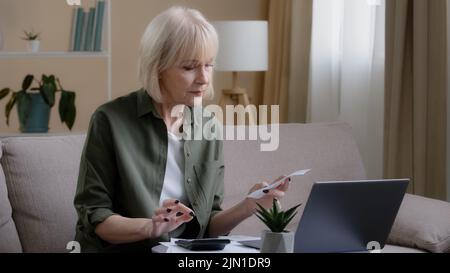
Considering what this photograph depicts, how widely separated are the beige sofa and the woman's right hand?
0.64m

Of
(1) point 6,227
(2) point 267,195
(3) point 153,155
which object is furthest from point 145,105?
(1) point 6,227

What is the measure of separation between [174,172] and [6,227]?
52 cm

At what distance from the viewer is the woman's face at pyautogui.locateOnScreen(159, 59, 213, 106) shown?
205cm

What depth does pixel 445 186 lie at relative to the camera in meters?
3.49

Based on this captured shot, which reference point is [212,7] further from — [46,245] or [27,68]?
[46,245]

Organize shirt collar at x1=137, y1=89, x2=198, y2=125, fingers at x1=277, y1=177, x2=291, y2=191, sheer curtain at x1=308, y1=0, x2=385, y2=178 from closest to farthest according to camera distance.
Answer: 1. fingers at x1=277, y1=177, x2=291, y2=191
2. shirt collar at x1=137, y1=89, x2=198, y2=125
3. sheer curtain at x1=308, y1=0, x2=385, y2=178

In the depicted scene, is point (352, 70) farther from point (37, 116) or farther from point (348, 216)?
point (348, 216)

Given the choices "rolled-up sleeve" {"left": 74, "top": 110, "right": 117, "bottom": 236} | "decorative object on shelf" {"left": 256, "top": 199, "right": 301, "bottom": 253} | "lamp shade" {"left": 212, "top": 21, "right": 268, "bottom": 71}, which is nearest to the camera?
"decorative object on shelf" {"left": 256, "top": 199, "right": 301, "bottom": 253}

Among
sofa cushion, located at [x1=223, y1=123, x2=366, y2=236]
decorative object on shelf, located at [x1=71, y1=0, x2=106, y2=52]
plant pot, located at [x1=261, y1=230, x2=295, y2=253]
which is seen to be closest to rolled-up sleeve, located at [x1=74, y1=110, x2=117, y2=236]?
plant pot, located at [x1=261, y1=230, x2=295, y2=253]

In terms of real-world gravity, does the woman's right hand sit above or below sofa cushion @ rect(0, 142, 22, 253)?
above

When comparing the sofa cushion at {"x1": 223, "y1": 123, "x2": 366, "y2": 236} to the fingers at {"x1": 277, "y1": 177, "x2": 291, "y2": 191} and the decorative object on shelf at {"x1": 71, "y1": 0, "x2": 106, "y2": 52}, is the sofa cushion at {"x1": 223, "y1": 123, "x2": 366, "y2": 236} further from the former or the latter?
the decorative object on shelf at {"x1": 71, "y1": 0, "x2": 106, "y2": 52}
